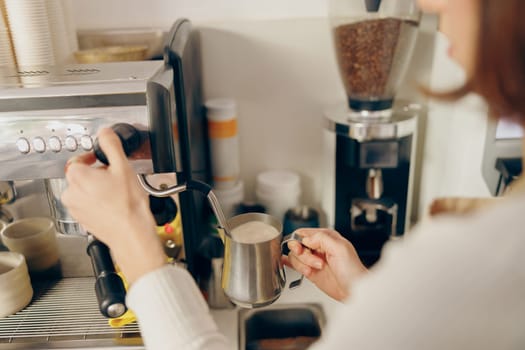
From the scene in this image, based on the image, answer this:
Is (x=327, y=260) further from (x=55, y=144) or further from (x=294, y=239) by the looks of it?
(x=55, y=144)

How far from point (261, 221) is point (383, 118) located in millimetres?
417

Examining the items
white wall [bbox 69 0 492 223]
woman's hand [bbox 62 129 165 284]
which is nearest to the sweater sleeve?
woman's hand [bbox 62 129 165 284]

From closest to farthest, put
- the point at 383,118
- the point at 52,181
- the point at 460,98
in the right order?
the point at 460,98 → the point at 52,181 → the point at 383,118

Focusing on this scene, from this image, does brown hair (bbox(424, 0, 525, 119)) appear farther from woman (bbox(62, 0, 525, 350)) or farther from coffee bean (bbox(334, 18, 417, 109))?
coffee bean (bbox(334, 18, 417, 109))

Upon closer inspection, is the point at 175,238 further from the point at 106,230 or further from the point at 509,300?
the point at 509,300

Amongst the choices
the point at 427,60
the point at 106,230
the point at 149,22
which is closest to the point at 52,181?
the point at 106,230

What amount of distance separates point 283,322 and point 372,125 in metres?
0.43

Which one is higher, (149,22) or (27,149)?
(149,22)

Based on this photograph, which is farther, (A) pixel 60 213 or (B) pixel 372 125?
(B) pixel 372 125

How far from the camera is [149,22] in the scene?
1218mm

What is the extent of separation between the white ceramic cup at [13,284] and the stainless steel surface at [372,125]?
25.0 inches

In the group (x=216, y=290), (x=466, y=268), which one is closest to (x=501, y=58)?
(x=466, y=268)

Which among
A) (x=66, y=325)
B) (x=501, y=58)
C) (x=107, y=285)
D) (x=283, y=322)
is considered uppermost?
(x=501, y=58)

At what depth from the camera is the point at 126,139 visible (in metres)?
0.70
